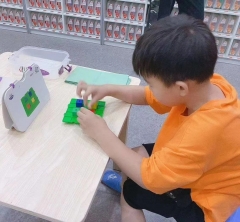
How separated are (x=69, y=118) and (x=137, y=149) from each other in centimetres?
32

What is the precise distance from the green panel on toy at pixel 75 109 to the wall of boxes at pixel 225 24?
1.54 m

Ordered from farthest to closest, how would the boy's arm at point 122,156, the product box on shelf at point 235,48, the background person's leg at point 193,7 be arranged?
the product box on shelf at point 235,48 → the background person's leg at point 193,7 → the boy's arm at point 122,156

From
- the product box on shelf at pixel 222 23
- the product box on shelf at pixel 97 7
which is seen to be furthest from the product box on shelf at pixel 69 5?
the product box on shelf at pixel 222 23

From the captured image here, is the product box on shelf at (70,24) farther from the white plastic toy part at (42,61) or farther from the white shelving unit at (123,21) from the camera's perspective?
the white plastic toy part at (42,61)

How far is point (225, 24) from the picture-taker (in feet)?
7.33

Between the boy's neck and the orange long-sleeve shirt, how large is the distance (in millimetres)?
22

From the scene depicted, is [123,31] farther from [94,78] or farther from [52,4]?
[94,78]

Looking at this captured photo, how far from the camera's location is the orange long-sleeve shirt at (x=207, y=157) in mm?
576

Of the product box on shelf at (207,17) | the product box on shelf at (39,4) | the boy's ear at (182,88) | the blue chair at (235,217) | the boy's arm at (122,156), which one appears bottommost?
the product box on shelf at (39,4)

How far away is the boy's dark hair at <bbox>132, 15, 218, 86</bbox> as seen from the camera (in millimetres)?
536

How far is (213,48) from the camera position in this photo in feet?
1.84

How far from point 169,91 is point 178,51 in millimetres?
103

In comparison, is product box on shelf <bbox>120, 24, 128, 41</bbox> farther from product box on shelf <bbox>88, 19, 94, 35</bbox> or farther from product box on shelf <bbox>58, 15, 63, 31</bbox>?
product box on shelf <bbox>58, 15, 63, 31</bbox>

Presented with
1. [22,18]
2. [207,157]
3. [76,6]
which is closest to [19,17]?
[22,18]
